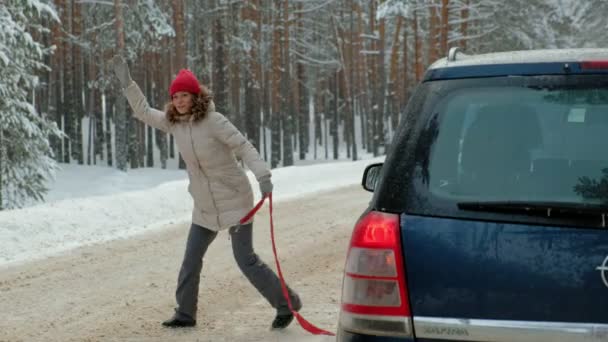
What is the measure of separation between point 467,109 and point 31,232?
10.5 m

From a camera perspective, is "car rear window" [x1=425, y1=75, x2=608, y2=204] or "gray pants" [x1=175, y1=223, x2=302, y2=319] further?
"gray pants" [x1=175, y1=223, x2=302, y2=319]

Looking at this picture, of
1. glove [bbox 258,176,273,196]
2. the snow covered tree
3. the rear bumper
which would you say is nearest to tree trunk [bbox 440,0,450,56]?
the snow covered tree

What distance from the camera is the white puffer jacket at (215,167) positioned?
22.3ft

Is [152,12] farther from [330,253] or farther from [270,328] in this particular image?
[270,328]

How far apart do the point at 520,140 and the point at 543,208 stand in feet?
1.08

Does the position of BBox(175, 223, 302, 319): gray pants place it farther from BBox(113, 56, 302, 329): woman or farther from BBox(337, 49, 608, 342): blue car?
BBox(337, 49, 608, 342): blue car

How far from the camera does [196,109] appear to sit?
268 inches

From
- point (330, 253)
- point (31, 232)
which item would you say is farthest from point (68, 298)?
point (31, 232)

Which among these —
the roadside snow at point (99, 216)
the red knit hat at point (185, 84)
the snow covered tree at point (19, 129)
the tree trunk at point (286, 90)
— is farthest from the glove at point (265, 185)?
the tree trunk at point (286, 90)

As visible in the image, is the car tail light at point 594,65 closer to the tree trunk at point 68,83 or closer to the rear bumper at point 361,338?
the rear bumper at point 361,338

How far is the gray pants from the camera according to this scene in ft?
22.7

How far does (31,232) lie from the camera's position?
1270 centimetres

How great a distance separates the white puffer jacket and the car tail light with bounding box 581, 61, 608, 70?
3.83 metres

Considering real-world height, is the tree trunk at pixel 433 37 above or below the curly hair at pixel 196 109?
above
